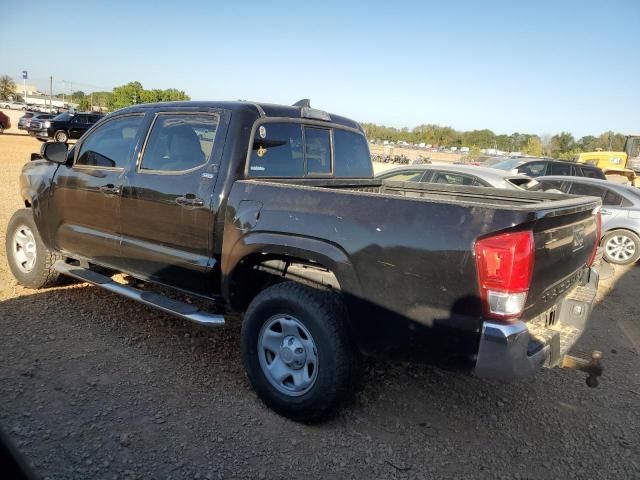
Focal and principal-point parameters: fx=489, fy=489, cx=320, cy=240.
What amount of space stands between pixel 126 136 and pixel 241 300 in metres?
1.85

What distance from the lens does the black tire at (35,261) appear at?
4836 millimetres

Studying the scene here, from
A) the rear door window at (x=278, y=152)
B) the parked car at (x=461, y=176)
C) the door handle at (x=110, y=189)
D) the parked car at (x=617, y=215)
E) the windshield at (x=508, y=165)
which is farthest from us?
the windshield at (x=508, y=165)

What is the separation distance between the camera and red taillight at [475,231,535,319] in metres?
2.36

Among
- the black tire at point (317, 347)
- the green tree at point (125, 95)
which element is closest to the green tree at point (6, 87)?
the green tree at point (125, 95)

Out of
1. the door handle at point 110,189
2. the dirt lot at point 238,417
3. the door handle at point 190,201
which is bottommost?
the dirt lot at point 238,417

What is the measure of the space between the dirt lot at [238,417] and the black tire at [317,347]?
15 cm

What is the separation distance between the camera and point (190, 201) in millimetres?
3504

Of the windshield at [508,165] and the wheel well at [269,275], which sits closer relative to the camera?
the wheel well at [269,275]

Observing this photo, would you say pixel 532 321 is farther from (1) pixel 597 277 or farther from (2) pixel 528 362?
(1) pixel 597 277

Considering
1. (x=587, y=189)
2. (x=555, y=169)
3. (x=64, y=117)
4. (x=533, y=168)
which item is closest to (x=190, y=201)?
(x=587, y=189)

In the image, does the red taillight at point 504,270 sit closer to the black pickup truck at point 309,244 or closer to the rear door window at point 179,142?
the black pickup truck at point 309,244

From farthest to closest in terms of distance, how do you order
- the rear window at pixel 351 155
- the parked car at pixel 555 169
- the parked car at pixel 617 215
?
the parked car at pixel 555 169 < the parked car at pixel 617 215 < the rear window at pixel 351 155

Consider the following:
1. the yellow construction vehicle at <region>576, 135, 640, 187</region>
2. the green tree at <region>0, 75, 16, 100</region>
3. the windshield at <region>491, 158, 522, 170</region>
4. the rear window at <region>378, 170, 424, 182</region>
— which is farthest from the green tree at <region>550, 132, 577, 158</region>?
the green tree at <region>0, 75, 16, 100</region>

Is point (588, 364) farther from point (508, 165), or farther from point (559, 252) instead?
point (508, 165)
